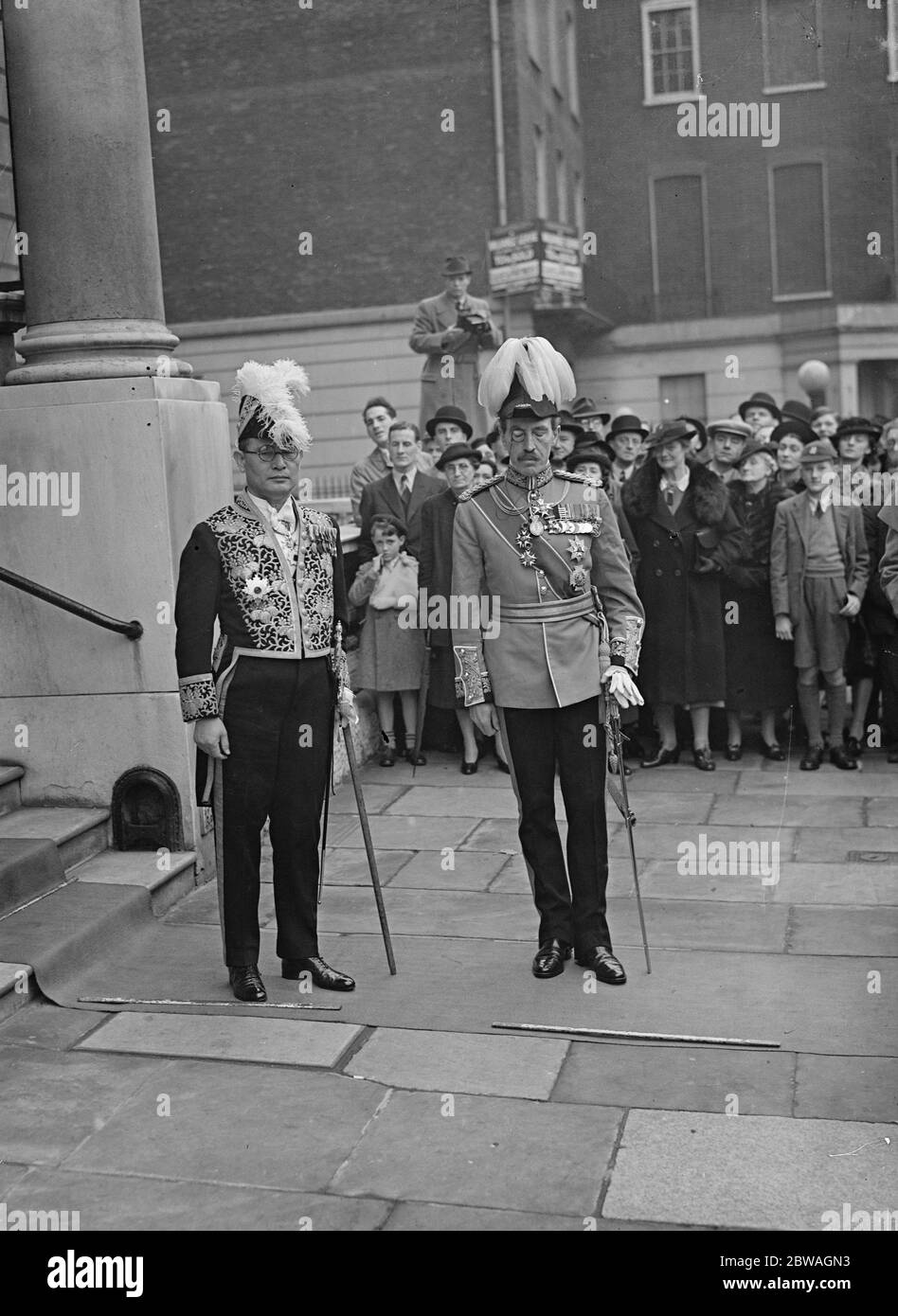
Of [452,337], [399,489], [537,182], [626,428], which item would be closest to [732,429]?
[626,428]

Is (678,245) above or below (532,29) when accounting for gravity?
below

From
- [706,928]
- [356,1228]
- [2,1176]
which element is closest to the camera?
[356,1228]

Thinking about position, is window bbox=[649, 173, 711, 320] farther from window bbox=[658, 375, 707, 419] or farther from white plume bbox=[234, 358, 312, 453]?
white plume bbox=[234, 358, 312, 453]

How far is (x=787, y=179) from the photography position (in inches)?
1107

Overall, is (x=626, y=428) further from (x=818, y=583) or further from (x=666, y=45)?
(x=666, y=45)

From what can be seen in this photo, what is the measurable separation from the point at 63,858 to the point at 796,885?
316 centimetres

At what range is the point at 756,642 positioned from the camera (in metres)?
9.95

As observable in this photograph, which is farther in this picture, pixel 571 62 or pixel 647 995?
pixel 571 62

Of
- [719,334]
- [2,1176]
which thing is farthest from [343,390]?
[2,1176]

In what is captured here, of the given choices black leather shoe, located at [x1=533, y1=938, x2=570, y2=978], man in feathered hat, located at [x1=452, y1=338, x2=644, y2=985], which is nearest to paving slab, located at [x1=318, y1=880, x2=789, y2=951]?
black leather shoe, located at [x1=533, y1=938, x2=570, y2=978]

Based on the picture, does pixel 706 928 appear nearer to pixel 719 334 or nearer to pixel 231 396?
pixel 231 396

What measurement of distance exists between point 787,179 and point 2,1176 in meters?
26.5

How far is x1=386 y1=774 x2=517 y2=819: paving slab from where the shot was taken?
345 inches

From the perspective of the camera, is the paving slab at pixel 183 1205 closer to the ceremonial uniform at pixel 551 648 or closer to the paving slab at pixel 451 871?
the ceremonial uniform at pixel 551 648
